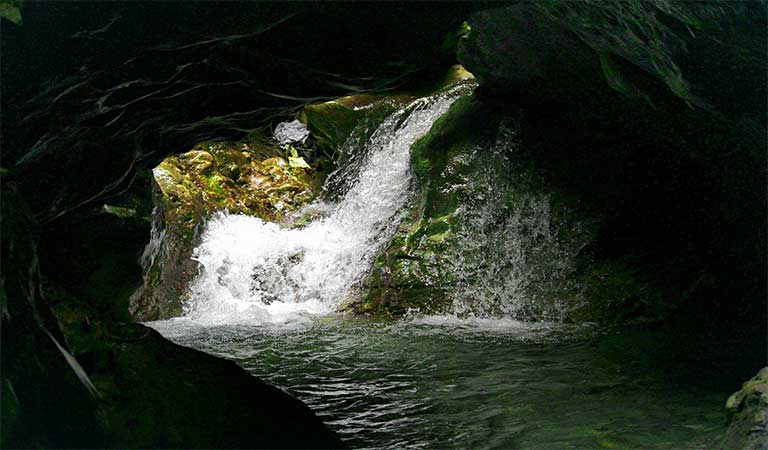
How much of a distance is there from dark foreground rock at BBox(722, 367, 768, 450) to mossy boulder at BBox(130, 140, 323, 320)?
5.96 metres

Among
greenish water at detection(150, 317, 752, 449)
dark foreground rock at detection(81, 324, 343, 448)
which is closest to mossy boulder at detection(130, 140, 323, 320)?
greenish water at detection(150, 317, 752, 449)

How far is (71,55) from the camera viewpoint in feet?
8.90

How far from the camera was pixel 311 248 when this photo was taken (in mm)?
10516

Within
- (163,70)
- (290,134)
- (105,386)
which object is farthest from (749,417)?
(290,134)

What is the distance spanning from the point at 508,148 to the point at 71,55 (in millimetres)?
6854

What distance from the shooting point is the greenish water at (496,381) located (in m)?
3.72

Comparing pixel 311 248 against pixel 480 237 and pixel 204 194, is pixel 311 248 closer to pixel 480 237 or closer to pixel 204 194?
pixel 204 194

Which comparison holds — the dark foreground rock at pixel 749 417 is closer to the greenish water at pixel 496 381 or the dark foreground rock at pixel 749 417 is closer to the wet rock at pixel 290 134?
the greenish water at pixel 496 381

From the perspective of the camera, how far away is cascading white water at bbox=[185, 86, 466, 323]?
379 inches

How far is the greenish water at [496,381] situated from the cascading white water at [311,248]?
187 centimetres

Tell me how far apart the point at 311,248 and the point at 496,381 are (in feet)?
19.5

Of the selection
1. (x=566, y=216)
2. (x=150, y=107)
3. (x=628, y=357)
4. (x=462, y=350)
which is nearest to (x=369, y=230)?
(x=566, y=216)

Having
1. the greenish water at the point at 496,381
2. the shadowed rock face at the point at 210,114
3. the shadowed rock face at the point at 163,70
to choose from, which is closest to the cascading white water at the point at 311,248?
the greenish water at the point at 496,381

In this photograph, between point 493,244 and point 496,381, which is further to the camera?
point 493,244
